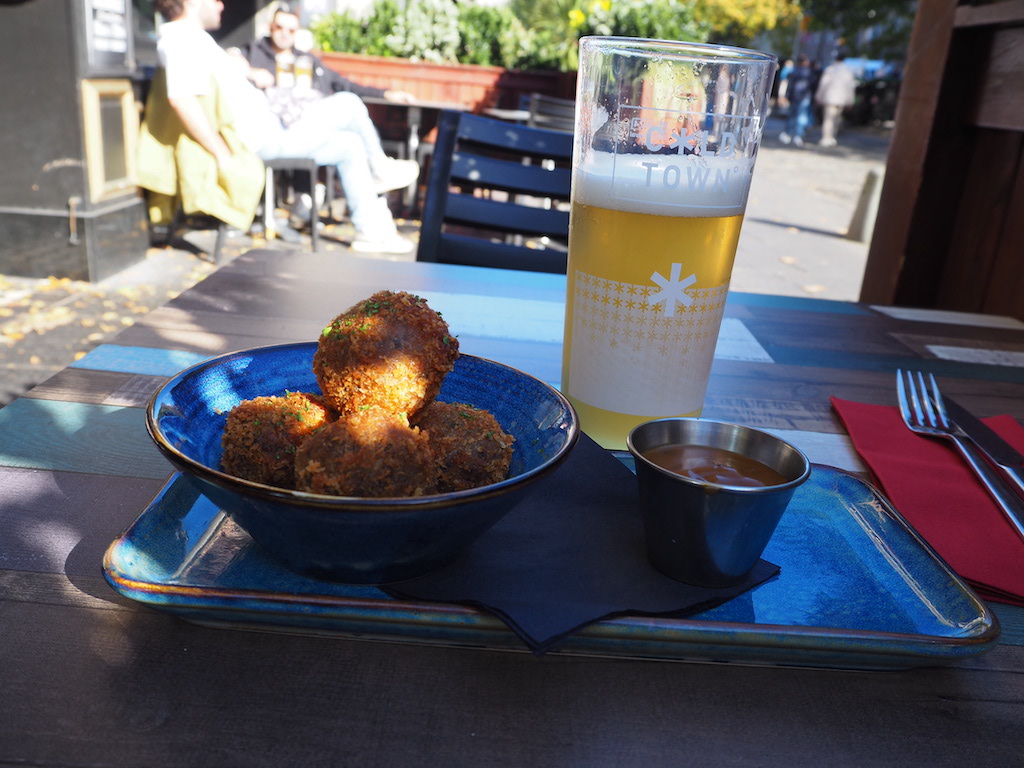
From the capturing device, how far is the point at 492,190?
2740mm

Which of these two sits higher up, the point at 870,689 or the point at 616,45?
the point at 616,45

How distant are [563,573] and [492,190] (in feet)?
6.82

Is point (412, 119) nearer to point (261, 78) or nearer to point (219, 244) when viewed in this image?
point (261, 78)

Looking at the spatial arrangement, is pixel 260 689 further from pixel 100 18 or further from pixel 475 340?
pixel 100 18

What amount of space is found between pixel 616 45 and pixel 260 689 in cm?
96

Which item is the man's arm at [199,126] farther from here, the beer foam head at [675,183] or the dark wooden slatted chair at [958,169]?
the beer foam head at [675,183]

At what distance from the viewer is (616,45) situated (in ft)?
3.85

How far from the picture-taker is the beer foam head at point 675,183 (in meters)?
1.17

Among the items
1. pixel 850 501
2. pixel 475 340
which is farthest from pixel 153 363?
pixel 850 501

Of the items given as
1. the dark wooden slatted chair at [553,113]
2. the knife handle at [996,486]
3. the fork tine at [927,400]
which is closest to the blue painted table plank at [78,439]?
the knife handle at [996,486]

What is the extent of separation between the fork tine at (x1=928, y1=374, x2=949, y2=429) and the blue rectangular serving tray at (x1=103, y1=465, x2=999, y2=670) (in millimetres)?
565

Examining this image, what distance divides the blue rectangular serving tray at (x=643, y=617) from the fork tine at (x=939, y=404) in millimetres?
565

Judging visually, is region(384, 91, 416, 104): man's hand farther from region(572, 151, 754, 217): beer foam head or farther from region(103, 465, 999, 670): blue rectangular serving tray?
region(103, 465, 999, 670): blue rectangular serving tray

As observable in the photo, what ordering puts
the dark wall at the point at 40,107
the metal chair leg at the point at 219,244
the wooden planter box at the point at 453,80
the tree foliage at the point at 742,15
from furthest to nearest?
the tree foliage at the point at 742,15 < the wooden planter box at the point at 453,80 < the metal chair leg at the point at 219,244 < the dark wall at the point at 40,107
